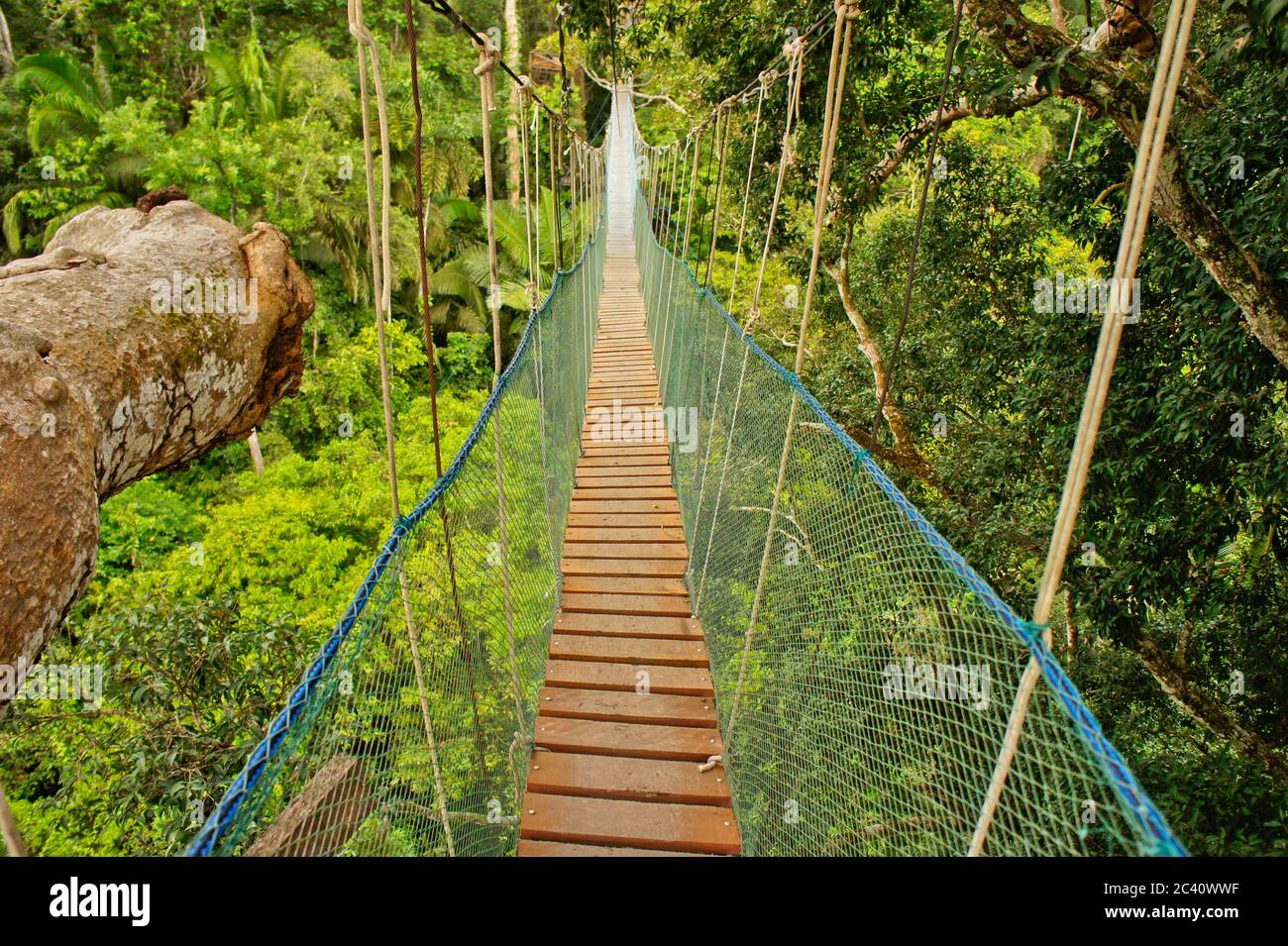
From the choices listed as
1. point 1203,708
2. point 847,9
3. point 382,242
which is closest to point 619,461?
point 847,9

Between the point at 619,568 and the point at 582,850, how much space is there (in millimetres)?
1294

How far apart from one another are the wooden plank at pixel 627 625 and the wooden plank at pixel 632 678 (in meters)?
0.16

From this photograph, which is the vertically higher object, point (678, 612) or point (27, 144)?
point (27, 144)

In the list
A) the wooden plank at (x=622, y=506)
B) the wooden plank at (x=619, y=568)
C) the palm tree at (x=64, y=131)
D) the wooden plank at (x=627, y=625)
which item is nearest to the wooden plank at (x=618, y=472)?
the wooden plank at (x=622, y=506)

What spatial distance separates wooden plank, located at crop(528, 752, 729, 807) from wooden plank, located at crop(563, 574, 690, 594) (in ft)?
2.73

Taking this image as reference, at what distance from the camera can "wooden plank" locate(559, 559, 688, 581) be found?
9.71 feet

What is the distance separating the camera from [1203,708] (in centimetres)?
357

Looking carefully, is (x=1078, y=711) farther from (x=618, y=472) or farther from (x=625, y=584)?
(x=618, y=472)

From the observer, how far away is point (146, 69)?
9195mm

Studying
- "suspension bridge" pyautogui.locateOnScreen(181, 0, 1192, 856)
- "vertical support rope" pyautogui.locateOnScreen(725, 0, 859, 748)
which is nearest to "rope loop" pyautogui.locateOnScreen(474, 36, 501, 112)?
"suspension bridge" pyautogui.locateOnScreen(181, 0, 1192, 856)

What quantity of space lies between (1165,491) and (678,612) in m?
2.03

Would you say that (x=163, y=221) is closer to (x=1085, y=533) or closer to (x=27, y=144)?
(x=1085, y=533)
